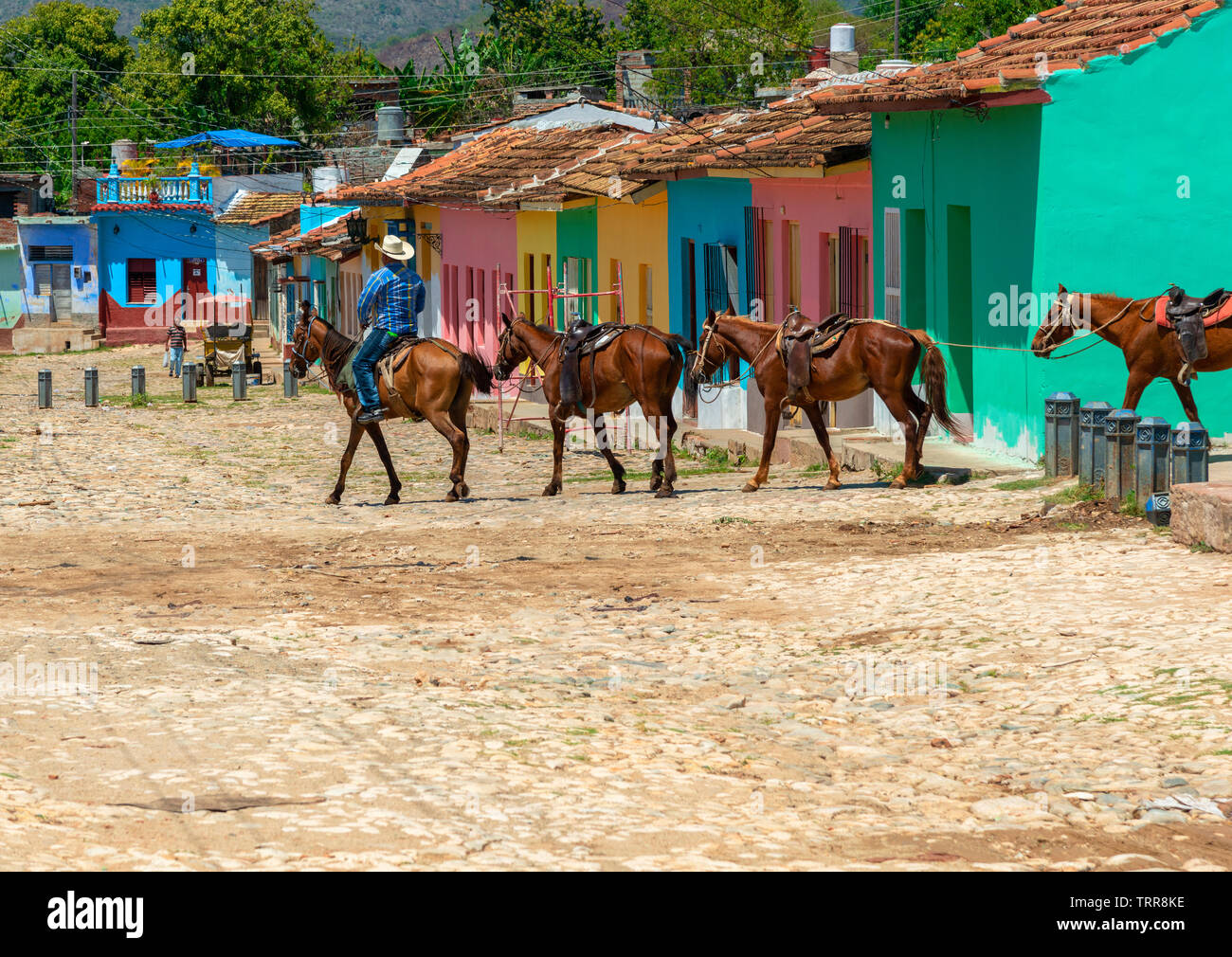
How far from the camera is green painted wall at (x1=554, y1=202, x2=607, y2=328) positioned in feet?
91.9

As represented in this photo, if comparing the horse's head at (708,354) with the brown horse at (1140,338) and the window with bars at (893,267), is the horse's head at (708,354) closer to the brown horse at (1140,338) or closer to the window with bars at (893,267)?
the window with bars at (893,267)

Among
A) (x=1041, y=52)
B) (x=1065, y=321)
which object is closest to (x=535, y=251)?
(x=1041, y=52)

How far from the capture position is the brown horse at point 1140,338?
47.1ft

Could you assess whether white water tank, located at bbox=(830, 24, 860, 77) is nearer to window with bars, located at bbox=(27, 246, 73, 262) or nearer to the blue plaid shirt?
the blue plaid shirt

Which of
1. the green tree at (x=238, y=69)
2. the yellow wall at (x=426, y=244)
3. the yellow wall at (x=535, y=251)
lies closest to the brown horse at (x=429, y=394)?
the yellow wall at (x=535, y=251)

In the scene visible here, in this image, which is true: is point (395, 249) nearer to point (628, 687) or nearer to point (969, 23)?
point (628, 687)

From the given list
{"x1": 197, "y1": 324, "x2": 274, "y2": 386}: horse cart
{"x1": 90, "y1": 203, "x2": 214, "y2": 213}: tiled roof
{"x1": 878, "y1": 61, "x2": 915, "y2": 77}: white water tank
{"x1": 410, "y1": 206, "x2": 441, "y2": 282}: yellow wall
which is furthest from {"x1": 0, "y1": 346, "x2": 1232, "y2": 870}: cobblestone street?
{"x1": 90, "y1": 203, "x2": 214, "y2": 213}: tiled roof

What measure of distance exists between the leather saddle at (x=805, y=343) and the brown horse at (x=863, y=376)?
65 mm

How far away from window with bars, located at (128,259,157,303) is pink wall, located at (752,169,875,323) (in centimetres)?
4204

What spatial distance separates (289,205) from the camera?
55531mm

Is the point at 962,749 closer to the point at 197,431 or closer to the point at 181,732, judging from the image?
the point at 181,732

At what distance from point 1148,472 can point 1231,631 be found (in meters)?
3.97

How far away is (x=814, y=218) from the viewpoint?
827 inches

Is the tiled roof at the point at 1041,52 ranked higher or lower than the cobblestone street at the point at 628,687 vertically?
higher
